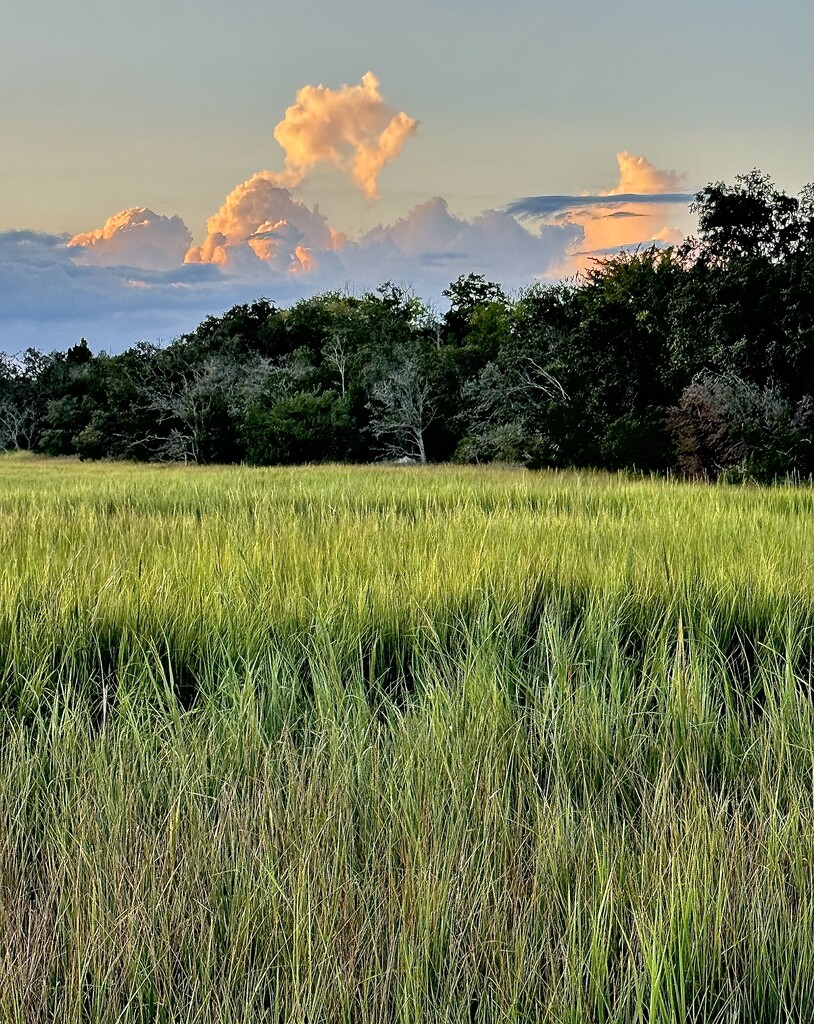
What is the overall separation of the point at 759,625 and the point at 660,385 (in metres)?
16.8

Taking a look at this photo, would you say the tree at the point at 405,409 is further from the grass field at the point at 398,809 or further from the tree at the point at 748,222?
the grass field at the point at 398,809

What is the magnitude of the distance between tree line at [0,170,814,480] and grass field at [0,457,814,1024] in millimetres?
10982

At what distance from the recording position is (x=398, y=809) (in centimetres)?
171

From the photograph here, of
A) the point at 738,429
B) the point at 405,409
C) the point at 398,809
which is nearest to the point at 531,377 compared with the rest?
the point at 405,409

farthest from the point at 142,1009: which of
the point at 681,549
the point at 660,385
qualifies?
the point at 660,385

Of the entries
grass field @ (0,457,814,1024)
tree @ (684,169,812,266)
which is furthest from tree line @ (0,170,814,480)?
grass field @ (0,457,814,1024)

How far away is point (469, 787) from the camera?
183 centimetres

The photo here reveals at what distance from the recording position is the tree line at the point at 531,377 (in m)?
15.3

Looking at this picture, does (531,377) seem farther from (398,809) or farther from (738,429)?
(398,809)

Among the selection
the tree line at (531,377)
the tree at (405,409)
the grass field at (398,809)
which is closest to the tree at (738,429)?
the tree line at (531,377)

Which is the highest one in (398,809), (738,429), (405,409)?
(405,409)

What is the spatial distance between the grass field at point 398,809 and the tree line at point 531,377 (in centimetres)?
1098

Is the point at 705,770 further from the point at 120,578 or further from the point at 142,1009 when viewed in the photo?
the point at 120,578

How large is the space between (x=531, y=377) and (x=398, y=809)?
799 inches
